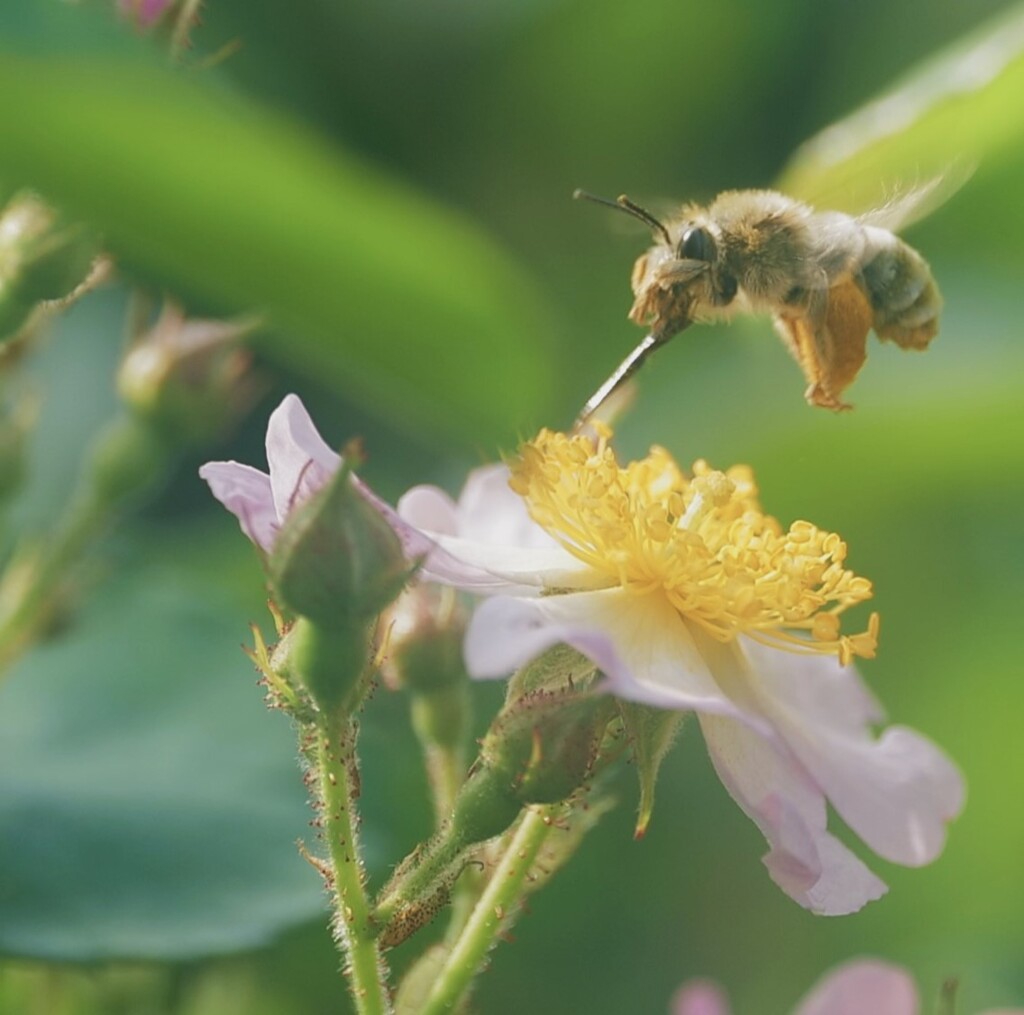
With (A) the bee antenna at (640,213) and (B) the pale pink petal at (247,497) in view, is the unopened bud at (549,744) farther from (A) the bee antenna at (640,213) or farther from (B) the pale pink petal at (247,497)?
(A) the bee antenna at (640,213)

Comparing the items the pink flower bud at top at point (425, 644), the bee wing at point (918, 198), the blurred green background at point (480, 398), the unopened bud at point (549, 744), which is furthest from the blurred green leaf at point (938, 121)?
the unopened bud at point (549, 744)

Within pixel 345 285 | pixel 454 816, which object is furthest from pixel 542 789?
pixel 345 285

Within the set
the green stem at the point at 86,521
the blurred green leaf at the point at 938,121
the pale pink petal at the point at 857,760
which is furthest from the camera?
the blurred green leaf at the point at 938,121

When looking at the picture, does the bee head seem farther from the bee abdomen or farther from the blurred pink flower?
the blurred pink flower

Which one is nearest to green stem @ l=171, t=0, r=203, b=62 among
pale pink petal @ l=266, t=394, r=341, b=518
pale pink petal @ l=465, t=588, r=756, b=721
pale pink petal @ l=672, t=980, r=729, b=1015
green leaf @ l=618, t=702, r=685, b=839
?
pale pink petal @ l=266, t=394, r=341, b=518

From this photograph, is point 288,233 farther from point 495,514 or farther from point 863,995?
point 863,995

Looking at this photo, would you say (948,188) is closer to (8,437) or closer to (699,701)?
(699,701)
